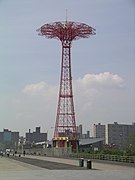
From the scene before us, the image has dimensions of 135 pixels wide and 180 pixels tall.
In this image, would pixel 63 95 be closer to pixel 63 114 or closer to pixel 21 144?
pixel 63 114

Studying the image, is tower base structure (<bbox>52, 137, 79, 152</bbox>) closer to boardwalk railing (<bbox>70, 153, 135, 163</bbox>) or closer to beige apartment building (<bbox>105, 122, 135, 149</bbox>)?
boardwalk railing (<bbox>70, 153, 135, 163</bbox>)

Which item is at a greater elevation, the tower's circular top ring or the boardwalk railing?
the tower's circular top ring

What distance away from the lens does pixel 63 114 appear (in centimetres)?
8788

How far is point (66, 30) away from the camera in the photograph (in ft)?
270

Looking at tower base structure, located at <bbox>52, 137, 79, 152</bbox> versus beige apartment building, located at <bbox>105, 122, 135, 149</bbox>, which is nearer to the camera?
tower base structure, located at <bbox>52, 137, 79, 152</bbox>

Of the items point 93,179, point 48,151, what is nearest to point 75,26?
point 48,151

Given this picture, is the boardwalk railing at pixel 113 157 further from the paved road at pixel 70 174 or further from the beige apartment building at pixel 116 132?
the beige apartment building at pixel 116 132

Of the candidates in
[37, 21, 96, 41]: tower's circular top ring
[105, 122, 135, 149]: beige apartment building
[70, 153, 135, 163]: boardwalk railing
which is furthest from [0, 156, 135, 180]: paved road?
[105, 122, 135, 149]: beige apartment building

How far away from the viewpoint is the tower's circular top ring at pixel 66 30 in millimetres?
79062

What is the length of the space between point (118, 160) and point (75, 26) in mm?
38385

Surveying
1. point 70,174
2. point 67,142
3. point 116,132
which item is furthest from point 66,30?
point 116,132

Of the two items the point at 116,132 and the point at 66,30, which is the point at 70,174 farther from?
the point at 116,132

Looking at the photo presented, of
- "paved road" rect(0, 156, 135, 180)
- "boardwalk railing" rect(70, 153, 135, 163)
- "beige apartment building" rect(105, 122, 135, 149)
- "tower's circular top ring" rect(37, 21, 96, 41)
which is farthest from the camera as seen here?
"beige apartment building" rect(105, 122, 135, 149)

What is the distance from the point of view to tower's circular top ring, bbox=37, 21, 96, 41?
3113 inches
